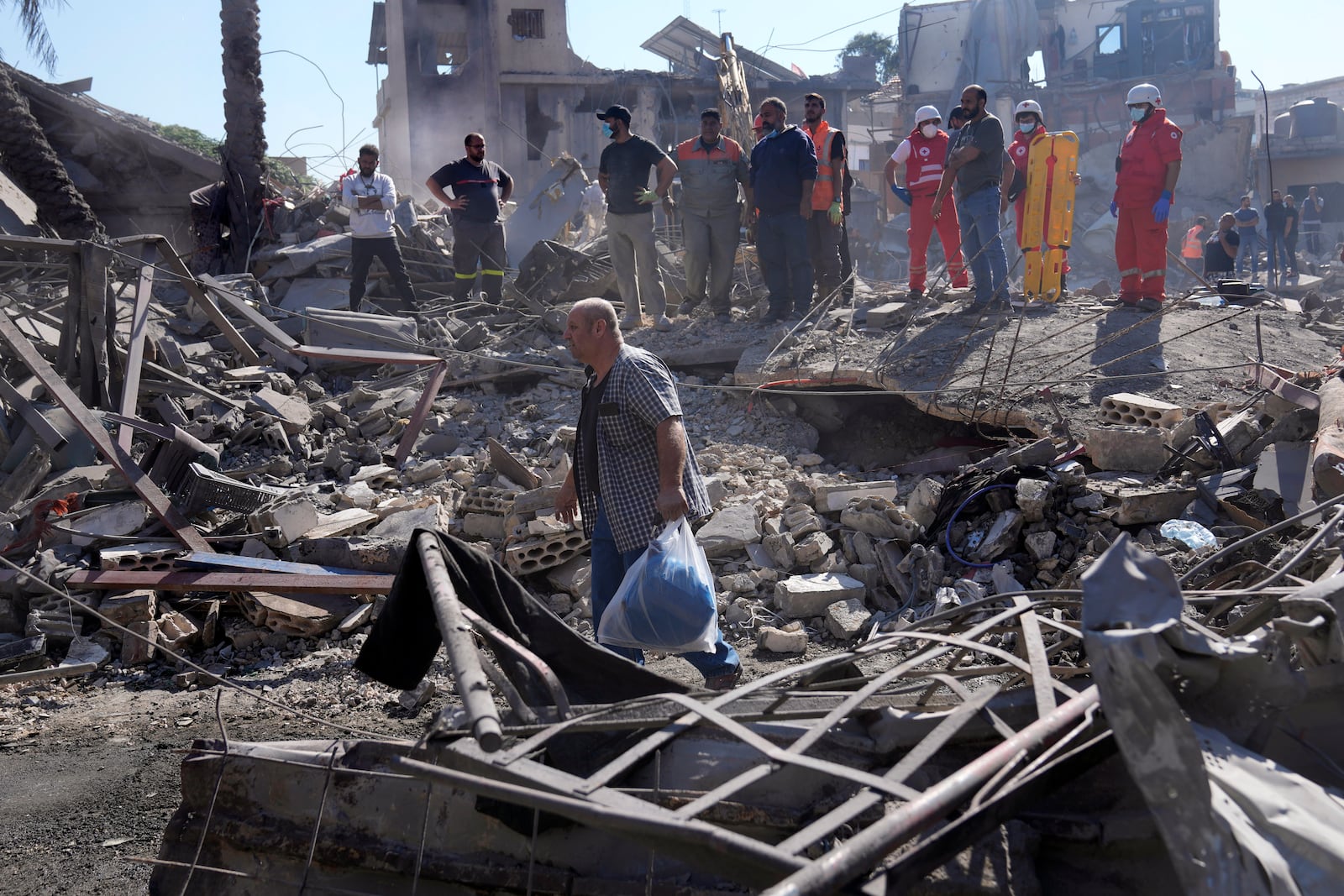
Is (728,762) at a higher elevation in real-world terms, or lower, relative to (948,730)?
lower

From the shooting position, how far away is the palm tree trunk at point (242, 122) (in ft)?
44.1

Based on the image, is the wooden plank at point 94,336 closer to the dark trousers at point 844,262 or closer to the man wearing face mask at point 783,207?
the man wearing face mask at point 783,207

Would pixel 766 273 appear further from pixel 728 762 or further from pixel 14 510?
pixel 728 762

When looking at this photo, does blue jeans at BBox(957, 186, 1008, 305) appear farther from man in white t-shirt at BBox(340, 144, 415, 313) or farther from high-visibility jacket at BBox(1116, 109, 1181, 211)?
man in white t-shirt at BBox(340, 144, 415, 313)

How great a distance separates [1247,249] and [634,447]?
20884mm

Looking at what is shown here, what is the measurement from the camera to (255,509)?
663 cm

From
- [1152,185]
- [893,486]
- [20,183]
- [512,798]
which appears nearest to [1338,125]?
[1152,185]

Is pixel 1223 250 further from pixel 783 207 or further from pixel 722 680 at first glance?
pixel 722 680

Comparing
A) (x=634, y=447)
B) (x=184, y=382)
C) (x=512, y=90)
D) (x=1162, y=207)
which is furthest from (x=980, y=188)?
(x=512, y=90)

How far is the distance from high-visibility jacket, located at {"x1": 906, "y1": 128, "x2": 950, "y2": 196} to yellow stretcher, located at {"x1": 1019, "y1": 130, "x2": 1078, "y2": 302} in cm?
91

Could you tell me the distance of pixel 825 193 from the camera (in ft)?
32.4

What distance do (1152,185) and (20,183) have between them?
46.1 feet

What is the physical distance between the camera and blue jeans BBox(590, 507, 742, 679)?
4.11m

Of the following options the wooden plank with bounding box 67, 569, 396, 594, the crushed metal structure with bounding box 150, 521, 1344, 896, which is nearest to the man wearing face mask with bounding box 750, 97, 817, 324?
the wooden plank with bounding box 67, 569, 396, 594
